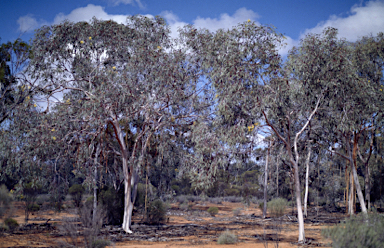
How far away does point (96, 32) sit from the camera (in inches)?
532

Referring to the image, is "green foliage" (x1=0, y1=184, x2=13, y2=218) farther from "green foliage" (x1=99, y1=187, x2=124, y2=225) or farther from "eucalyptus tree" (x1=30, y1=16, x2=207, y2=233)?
"green foliage" (x1=99, y1=187, x2=124, y2=225)

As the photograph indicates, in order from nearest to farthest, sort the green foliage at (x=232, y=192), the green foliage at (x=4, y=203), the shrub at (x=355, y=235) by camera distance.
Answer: the shrub at (x=355, y=235), the green foliage at (x=4, y=203), the green foliage at (x=232, y=192)

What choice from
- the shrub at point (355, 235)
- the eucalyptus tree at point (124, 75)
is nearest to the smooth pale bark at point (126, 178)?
the eucalyptus tree at point (124, 75)

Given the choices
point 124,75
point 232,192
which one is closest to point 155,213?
point 124,75

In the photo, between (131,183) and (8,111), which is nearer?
(8,111)

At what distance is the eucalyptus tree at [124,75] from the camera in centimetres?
1259

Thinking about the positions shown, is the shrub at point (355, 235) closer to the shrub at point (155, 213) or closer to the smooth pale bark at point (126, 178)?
the smooth pale bark at point (126, 178)

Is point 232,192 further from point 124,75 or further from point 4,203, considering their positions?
point 4,203

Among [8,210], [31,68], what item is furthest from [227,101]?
[31,68]

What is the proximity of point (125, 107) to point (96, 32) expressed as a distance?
3.60m

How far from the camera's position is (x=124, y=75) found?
1248 cm

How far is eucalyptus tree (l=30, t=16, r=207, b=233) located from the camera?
496 inches

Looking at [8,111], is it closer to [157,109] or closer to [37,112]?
[37,112]

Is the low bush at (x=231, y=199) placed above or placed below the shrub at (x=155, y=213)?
below
